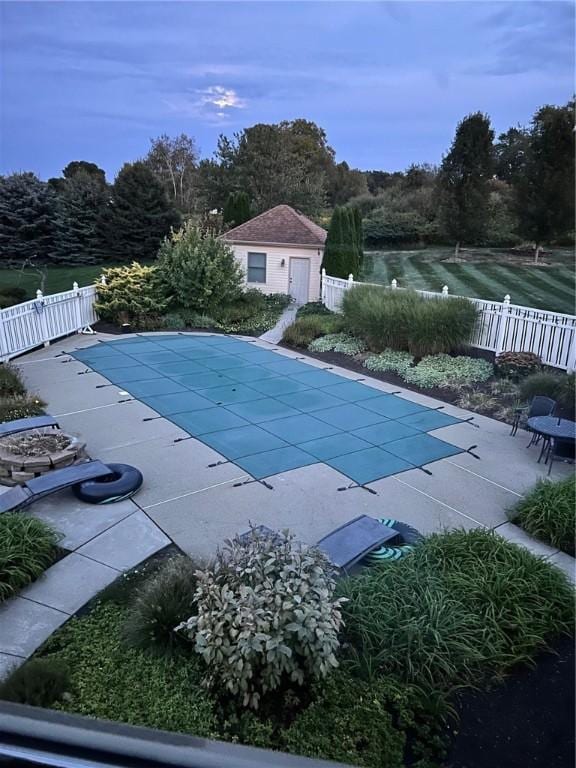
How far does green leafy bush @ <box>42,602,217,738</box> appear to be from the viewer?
2.93 metres

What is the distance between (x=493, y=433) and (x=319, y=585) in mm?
5483

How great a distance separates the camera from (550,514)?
16.8 ft

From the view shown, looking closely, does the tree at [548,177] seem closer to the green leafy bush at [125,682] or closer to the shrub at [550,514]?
the shrub at [550,514]

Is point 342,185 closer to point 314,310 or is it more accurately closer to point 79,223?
point 79,223

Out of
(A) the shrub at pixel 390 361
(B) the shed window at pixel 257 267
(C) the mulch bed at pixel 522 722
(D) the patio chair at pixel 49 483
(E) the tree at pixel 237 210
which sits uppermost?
(E) the tree at pixel 237 210

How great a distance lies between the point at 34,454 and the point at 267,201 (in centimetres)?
2515

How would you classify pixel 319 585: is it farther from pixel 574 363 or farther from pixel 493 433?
pixel 574 363

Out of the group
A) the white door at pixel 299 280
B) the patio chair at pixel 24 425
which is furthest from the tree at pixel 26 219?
the patio chair at pixel 24 425

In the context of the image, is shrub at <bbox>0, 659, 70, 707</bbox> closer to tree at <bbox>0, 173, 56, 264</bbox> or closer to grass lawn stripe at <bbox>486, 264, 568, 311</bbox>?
grass lawn stripe at <bbox>486, 264, 568, 311</bbox>

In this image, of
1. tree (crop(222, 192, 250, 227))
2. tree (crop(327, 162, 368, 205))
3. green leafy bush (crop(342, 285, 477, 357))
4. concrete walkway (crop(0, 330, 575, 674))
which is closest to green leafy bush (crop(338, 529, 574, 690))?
concrete walkway (crop(0, 330, 575, 674))

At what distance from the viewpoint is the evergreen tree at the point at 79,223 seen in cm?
2423

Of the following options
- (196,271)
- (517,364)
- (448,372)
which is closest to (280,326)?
(196,271)

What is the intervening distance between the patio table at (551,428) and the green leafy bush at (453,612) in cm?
256

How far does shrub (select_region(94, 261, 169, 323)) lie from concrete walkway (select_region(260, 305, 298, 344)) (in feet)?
10.1
